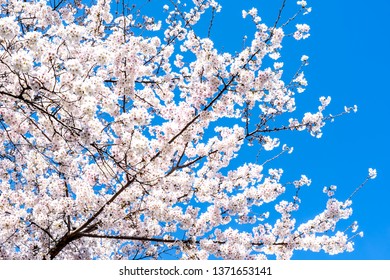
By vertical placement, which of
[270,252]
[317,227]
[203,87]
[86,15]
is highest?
[86,15]

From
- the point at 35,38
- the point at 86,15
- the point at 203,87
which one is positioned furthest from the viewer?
the point at 86,15

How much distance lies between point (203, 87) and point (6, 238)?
17.9 feet

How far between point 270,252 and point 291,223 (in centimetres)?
111

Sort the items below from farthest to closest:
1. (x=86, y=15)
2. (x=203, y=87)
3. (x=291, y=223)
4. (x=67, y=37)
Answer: (x=86, y=15) → (x=291, y=223) → (x=203, y=87) → (x=67, y=37)

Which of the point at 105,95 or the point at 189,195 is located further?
the point at 189,195

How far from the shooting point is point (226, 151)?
8789 millimetres

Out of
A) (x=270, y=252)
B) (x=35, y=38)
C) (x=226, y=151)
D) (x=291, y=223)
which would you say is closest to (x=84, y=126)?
(x=35, y=38)

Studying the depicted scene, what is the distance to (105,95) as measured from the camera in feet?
23.9

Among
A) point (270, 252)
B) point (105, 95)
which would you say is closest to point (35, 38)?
point (105, 95)

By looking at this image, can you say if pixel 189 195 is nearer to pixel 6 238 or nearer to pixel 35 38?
pixel 6 238

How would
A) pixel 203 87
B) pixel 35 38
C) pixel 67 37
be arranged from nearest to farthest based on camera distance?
1. pixel 35 38
2. pixel 67 37
3. pixel 203 87

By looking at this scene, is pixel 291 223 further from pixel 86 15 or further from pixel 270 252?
pixel 86 15

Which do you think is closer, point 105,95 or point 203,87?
point 105,95

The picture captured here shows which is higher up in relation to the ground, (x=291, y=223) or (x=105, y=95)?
(x=105, y=95)
